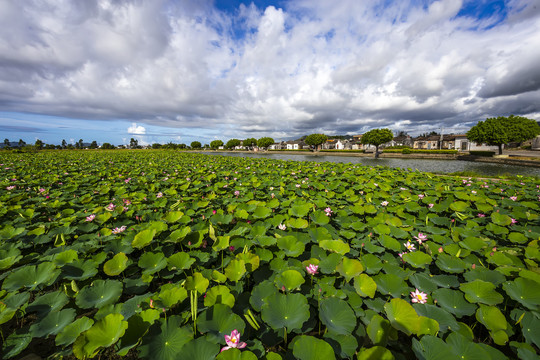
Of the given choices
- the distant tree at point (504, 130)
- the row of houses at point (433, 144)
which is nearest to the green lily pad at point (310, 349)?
the distant tree at point (504, 130)

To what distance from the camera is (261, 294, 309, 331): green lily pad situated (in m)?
1.27

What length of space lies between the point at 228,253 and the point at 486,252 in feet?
8.42

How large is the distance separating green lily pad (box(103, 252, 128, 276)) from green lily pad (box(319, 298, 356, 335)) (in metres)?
1.66

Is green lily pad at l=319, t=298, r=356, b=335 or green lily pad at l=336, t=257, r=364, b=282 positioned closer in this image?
green lily pad at l=319, t=298, r=356, b=335

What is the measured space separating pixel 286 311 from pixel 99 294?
4.69 ft

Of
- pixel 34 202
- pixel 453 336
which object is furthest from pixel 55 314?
pixel 34 202

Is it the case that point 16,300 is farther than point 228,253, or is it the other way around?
point 228,253

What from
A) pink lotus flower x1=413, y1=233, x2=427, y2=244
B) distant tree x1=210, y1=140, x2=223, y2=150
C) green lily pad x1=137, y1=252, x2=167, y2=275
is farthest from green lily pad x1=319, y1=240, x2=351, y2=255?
distant tree x1=210, y1=140, x2=223, y2=150

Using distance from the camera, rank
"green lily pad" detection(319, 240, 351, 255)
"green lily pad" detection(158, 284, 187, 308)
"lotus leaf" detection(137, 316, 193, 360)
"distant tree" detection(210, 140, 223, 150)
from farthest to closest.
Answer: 1. "distant tree" detection(210, 140, 223, 150)
2. "green lily pad" detection(319, 240, 351, 255)
3. "green lily pad" detection(158, 284, 187, 308)
4. "lotus leaf" detection(137, 316, 193, 360)

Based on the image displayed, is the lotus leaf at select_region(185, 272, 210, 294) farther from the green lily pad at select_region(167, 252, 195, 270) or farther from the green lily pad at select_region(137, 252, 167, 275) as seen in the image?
the green lily pad at select_region(137, 252, 167, 275)

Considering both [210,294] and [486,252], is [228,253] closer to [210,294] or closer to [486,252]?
[210,294]

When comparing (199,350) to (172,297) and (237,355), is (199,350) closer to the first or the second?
(237,355)

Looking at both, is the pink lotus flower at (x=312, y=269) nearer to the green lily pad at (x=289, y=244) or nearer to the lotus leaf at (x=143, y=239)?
the green lily pad at (x=289, y=244)

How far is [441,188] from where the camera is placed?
4.55 m
